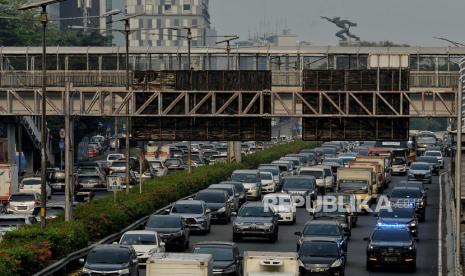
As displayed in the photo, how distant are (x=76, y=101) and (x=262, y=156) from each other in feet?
155

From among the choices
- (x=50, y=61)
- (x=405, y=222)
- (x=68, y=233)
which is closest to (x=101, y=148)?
(x=50, y=61)

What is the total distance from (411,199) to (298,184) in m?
8.98

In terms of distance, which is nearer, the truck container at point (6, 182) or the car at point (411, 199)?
the car at point (411, 199)

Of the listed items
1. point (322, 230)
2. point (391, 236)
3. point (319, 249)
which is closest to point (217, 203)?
point (322, 230)

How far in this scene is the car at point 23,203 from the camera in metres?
68.1

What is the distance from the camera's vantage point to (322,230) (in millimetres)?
50406

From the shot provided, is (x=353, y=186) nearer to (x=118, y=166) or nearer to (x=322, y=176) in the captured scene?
(x=322, y=176)

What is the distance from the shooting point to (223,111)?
55625 mm

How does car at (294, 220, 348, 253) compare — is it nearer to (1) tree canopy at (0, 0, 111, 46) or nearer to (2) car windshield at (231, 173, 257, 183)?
(2) car windshield at (231, 173, 257, 183)

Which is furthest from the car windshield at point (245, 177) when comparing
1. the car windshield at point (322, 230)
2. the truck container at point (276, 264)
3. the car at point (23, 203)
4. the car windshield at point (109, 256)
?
the truck container at point (276, 264)

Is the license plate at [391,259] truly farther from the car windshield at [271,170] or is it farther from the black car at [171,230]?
the car windshield at [271,170]

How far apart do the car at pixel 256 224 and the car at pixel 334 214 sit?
190 centimetres

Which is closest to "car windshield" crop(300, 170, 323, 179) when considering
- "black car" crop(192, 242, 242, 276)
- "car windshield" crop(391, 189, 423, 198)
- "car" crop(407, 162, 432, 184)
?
"car" crop(407, 162, 432, 184)

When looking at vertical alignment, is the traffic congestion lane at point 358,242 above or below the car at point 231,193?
below
